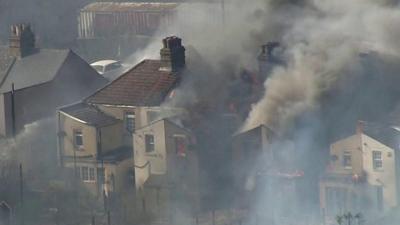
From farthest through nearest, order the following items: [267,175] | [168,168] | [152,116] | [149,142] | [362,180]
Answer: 1. [152,116]
2. [149,142]
3. [168,168]
4. [267,175]
5. [362,180]

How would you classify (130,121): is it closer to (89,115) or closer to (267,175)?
(89,115)

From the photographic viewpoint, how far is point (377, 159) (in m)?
30.2

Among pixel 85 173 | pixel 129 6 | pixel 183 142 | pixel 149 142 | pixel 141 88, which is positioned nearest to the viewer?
pixel 183 142

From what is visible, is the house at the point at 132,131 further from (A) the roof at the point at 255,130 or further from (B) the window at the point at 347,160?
(B) the window at the point at 347,160

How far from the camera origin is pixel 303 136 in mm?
31766

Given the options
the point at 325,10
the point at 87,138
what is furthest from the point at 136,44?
the point at 87,138

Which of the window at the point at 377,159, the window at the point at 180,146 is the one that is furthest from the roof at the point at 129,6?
the window at the point at 377,159

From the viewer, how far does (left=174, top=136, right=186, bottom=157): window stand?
32.4 metres

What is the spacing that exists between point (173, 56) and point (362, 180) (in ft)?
24.2

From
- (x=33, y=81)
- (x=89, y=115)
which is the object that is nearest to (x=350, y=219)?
(x=89, y=115)

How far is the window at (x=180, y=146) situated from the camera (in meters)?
32.4

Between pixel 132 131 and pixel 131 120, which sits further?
pixel 131 120

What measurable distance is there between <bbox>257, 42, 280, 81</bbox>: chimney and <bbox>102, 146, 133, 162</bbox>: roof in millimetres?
4583

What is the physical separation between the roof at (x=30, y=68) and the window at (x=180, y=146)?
7.05m
